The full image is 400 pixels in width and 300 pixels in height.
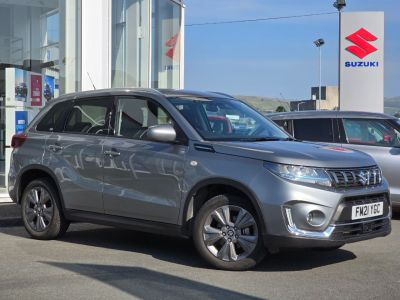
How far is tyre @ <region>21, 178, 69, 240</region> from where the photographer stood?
24.4 feet

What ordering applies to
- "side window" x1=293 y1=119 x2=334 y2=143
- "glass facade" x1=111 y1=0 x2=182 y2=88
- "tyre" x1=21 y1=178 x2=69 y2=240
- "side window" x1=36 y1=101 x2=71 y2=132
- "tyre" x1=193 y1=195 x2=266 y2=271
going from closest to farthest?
1. "tyre" x1=193 y1=195 x2=266 y2=271
2. "tyre" x1=21 y1=178 x2=69 y2=240
3. "side window" x1=36 y1=101 x2=71 y2=132
4. "side window" x1=293 y1=119 x2=334 y2=143
5. "glass facade" x1=111 y1=0 x2=182 y2=88

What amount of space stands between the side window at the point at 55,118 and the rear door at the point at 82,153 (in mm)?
76

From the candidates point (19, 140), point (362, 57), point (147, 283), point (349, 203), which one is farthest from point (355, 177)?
point (362, 57)

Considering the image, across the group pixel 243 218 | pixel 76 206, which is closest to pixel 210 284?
pixel 243 218

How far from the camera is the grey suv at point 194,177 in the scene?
5.64 meters

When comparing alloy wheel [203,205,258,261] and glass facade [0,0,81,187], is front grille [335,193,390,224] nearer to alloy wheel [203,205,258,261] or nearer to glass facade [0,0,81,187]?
alloy wheel [203,205,258,261]

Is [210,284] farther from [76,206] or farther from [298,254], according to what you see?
[76,206]

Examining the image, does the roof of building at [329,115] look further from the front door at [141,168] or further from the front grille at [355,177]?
the front door at [141,168]

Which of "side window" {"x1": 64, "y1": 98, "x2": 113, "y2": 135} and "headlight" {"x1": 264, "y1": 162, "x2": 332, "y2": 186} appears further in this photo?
"side window" {"x1": 64, "y1": 98, "x2": 113, "y2": 135}

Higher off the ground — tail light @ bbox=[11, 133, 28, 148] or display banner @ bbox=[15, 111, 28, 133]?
display banner @ bbox=[15, 111, 28, 133]

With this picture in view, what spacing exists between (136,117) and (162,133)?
0.80 metres

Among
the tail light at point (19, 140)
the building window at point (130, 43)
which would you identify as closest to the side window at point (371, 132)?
the tail light at point (19, 140)

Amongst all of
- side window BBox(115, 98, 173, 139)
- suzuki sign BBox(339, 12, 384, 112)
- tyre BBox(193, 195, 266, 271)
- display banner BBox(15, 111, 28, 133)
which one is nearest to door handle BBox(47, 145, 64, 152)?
side window BBox(115, 98, 173, 139)

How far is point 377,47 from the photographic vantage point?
1656 cm
